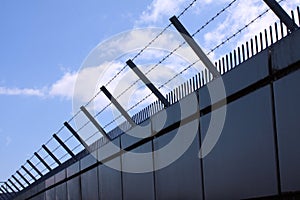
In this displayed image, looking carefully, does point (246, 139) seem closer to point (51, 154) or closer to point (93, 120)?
point (93, 120)

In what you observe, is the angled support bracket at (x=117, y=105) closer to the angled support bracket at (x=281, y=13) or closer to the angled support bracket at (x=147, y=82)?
the angled support bracket at (x=147, y=82)

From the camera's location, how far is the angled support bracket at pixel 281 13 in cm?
599

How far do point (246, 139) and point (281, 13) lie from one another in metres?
1.47

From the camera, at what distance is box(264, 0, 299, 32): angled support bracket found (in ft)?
19.6

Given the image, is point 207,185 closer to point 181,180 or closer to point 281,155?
point 181,180

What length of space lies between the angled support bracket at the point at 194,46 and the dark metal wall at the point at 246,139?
276 mm

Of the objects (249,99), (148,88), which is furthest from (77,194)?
(249,99)

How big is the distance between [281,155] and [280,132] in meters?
0.22

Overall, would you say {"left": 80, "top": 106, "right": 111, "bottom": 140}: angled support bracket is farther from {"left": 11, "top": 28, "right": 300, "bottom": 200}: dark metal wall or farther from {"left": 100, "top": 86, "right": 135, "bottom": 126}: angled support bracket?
{"left": 11, "top": 28, "right": 300, "bottom": 200}: dark metal wall

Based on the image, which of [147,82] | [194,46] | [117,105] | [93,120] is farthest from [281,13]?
[93,120]

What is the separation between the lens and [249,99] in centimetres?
679

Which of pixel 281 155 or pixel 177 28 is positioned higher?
pixel 177 28

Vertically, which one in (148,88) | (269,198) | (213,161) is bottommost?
(269,198)

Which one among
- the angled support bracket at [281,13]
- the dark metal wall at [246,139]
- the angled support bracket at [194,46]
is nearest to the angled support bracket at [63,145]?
the dark metal wall at [246,139]
